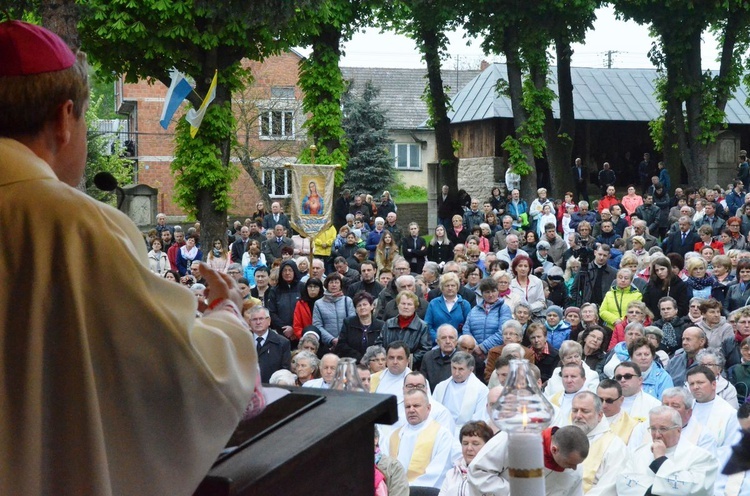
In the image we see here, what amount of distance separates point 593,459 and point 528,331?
10.0ft

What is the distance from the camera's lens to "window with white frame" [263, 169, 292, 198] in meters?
37.1

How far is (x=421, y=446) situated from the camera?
737 cm

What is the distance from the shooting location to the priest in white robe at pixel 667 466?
6.16 metres

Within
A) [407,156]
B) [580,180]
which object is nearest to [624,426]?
[580,180]

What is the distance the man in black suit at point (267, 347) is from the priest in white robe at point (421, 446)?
250cm

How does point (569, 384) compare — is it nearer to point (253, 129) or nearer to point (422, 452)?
point (422, 452)

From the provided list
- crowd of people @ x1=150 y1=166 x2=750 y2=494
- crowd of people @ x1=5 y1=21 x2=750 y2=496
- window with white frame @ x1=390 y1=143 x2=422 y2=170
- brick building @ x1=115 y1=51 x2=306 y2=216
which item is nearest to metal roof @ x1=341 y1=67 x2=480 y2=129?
window with white frame @ x1=390 y1=143 x2=422 y2=170

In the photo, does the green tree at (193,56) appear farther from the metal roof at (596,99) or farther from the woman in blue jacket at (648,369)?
the metal roof at (596,99)

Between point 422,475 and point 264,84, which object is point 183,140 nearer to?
point 422,475

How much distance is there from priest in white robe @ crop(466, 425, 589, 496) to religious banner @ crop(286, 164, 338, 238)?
1030cm

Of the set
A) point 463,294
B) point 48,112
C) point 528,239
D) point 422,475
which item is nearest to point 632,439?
point 422,475

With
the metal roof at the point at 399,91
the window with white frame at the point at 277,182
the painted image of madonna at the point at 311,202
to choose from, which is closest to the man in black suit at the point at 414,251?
the painted image of madonna at the point at 311,202

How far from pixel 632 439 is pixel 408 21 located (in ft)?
67.0

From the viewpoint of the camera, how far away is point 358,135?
35.4 metres
